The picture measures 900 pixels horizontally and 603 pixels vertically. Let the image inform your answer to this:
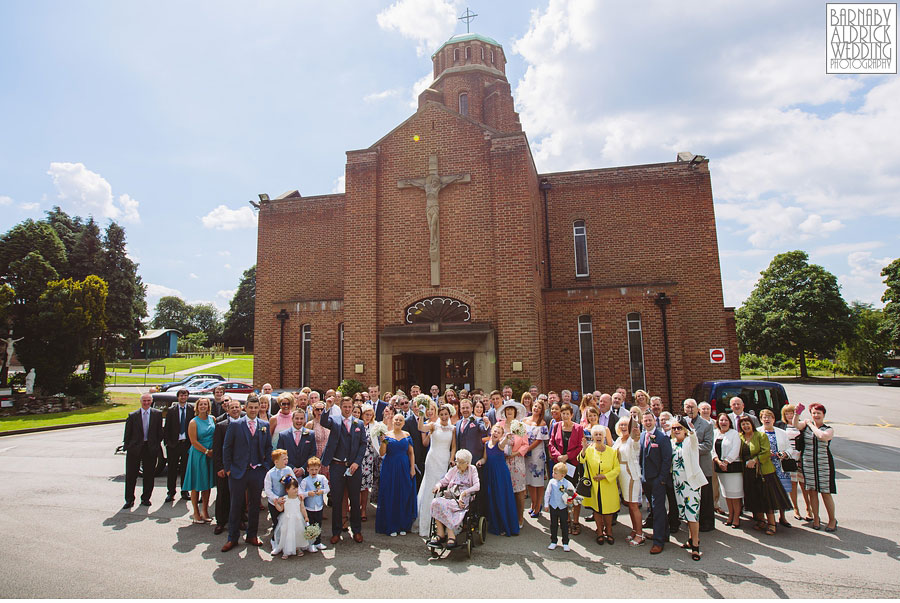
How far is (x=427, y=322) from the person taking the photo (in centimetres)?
1373

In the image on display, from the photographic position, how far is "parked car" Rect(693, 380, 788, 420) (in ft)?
34.5

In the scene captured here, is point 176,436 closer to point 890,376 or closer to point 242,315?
point 890,376

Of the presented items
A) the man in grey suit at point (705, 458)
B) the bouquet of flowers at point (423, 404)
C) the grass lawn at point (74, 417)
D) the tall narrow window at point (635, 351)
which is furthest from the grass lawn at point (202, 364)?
the man in grey suit at point (705, 458)

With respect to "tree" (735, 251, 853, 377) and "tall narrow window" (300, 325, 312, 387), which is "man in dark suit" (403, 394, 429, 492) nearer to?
"tall narrow window" (300, 325, 312, 387)

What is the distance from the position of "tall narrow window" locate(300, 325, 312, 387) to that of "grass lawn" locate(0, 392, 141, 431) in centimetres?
890

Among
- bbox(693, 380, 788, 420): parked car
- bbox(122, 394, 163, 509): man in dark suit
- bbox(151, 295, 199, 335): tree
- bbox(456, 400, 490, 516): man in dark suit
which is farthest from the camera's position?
bbox(151, 295, 199, 335): tree

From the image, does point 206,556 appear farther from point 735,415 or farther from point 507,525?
point 735,415

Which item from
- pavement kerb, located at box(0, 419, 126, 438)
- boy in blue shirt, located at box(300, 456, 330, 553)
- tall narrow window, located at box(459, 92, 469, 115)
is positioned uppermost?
tall narrow window, located at box(459, 92, 469, 115)

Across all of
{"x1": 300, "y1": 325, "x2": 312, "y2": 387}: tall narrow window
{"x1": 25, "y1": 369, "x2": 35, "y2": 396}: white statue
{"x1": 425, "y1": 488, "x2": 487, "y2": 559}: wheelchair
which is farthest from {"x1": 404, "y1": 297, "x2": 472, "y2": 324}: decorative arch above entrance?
{"x1": 25, "y1": 369, "x2": 35, "y2": 396}: white statue

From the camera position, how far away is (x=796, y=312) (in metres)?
37.2

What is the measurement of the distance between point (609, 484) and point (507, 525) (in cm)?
145

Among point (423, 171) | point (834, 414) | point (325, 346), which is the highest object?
point (423, 171)

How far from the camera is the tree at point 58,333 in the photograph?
21.8 meters

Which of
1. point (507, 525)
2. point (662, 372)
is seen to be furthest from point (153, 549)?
point (662, 372)
